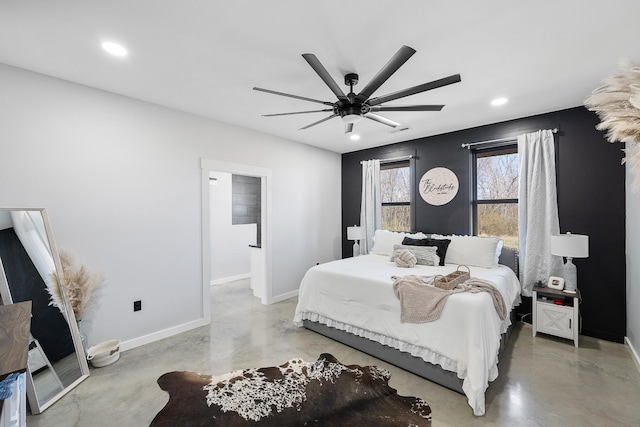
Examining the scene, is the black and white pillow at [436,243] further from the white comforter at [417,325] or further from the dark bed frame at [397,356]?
the dark bed frame at [397,356]

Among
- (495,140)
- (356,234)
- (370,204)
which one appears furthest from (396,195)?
(495,140)

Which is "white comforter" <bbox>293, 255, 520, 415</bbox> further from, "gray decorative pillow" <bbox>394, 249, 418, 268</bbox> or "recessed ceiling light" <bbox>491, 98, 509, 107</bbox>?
"recessed ceiling light" <bbox>491, 98, 509, 107</bbox>

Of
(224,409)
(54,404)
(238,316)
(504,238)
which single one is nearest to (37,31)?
(54,404)

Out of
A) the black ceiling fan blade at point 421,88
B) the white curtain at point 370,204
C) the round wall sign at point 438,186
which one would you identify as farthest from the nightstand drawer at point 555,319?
the black ceiling fan blade at point 421,88

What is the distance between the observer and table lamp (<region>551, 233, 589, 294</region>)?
111 inches

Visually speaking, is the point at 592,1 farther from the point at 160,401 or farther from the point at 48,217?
the point at 48,217

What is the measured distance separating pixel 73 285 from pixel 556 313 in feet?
15.4

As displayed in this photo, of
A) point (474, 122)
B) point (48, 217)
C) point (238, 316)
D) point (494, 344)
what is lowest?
point (238, 316)

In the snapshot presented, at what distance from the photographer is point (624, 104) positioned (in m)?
0.88

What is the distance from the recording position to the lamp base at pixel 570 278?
9.79 ft

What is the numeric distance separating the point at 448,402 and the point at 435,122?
3.19 meters

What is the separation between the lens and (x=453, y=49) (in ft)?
6.90

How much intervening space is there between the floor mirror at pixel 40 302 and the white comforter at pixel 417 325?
2085 millimetres

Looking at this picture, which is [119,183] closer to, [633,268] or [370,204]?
[370,204]
